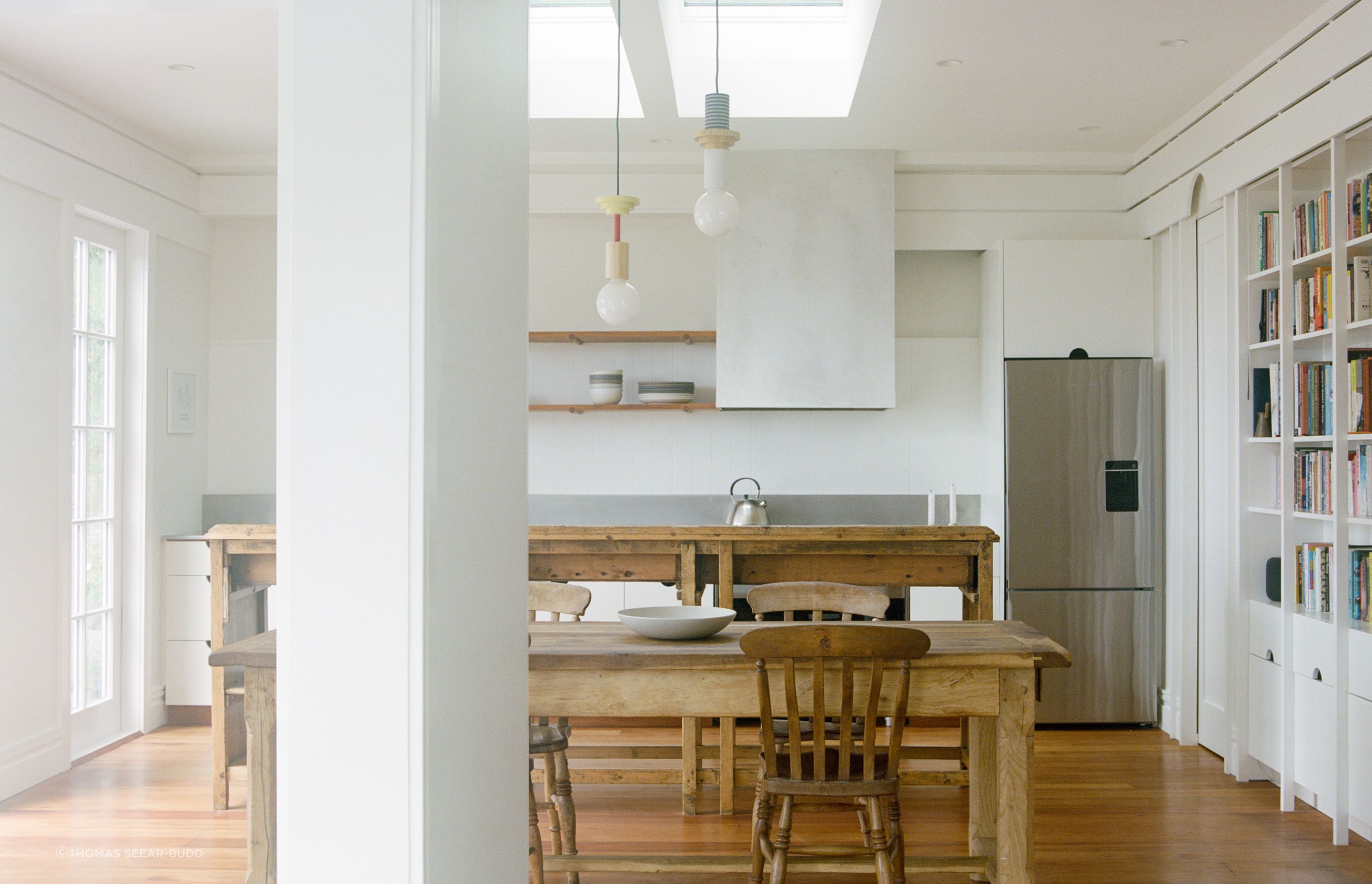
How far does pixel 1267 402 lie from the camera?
388cm

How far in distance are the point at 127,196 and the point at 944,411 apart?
4144 mm

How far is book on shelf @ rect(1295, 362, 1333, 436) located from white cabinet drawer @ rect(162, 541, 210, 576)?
4662mm

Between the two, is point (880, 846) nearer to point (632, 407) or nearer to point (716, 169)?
point (716, 169)

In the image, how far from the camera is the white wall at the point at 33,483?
12.3 feet

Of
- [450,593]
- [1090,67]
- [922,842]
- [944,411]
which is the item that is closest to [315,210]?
[450,593]

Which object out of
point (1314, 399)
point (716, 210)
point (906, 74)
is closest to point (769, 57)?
point (906, 74)

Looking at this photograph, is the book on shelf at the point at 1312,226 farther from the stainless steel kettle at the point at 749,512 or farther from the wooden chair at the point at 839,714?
the stainless steel kettle at the point at 749,512

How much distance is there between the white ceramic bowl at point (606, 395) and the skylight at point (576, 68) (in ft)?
4.51

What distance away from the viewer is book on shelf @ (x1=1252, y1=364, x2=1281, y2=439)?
378 centimetres

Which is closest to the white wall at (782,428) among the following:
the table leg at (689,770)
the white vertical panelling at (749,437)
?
the white vertical panelling at (749,437)

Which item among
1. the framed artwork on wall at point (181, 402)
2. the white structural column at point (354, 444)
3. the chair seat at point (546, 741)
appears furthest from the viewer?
the framed artwork on wall at point (181, 402)

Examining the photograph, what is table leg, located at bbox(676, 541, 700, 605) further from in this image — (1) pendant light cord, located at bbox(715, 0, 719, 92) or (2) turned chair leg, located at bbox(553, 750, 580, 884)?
(1) pendant light cord, located at bbox(715, 0, 719, 92)

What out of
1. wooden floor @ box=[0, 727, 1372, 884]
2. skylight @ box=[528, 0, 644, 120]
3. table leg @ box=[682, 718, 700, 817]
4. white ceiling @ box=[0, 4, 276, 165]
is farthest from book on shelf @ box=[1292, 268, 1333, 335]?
white ceiling @ box=[0, 4, 276, 165]

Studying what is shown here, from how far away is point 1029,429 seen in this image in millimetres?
4777
